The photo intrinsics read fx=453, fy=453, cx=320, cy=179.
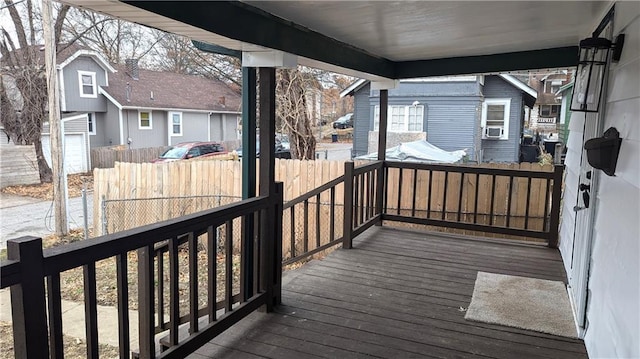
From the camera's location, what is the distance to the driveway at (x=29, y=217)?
871 centimetres

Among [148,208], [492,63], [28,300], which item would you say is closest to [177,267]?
[28,300]

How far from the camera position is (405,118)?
1407 cm

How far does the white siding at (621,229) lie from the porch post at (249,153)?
2.02m

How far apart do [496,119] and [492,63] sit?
10.6 metres

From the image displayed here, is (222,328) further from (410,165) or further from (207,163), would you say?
(207,163)

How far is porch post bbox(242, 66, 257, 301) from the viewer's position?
9.93ft

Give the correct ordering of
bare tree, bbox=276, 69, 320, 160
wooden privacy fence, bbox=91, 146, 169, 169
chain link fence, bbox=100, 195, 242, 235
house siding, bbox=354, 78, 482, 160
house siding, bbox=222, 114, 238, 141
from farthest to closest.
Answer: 1. house siding, bbox=222, 114, 238, 141
2. wooden privacy fence, bbox=91, 146, 169, 169
3. house siding, bbox=354, 78, 482, 160
4. bare tree, bbox=276, 69, 320, 160
5. chain link fence, bbox=100, 195, 242, 235

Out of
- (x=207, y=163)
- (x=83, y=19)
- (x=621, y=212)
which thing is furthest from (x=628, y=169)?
(x=83, y=19)

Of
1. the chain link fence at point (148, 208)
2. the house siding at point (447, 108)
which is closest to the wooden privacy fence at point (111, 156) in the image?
the house siding at point (447, 108)

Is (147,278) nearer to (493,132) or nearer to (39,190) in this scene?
(39,190)

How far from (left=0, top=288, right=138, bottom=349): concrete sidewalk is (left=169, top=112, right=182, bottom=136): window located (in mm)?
14327

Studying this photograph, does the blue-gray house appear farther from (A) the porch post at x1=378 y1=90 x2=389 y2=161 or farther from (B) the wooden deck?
(B) the wooden deck

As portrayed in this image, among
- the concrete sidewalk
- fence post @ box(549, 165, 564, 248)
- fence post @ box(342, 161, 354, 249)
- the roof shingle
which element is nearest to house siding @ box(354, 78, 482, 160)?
the roof shingle

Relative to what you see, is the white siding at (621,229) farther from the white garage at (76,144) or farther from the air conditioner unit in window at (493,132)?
the white garage at (76,144)
